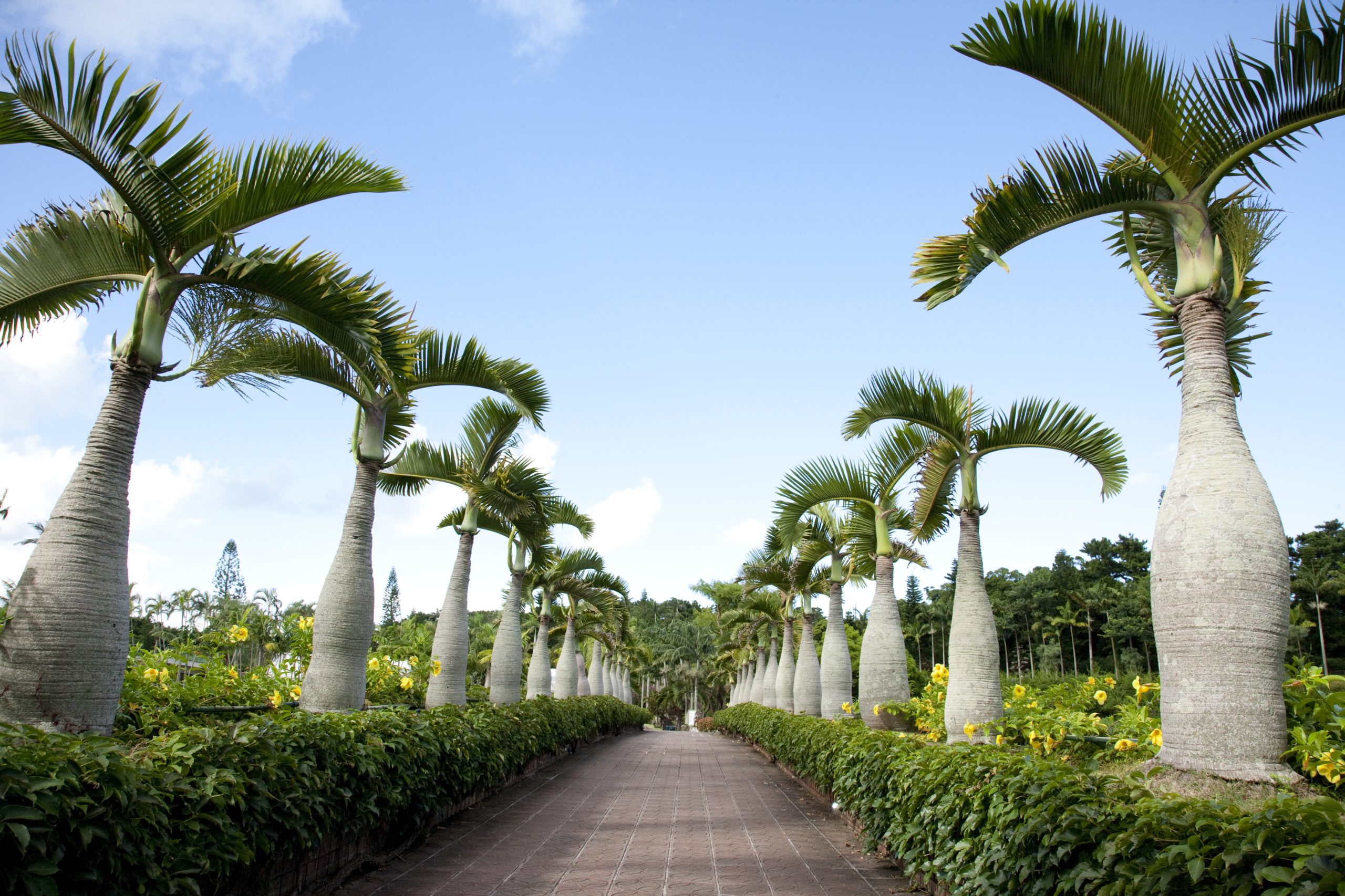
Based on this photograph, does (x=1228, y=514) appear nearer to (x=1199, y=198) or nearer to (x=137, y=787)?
(x=1199, y=198)

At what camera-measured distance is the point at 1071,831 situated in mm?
3557

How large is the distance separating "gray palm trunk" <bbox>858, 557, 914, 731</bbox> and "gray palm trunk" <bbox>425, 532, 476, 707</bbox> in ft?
18.3

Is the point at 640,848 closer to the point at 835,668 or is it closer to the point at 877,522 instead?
the point at 877,522

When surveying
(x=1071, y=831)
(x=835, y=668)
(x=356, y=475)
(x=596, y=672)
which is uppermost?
(x=356, y=475)

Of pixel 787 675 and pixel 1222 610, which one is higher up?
pixel 1222 610

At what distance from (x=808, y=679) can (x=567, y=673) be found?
6.35 meters

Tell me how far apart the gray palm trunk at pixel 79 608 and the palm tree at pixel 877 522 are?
8.48 m

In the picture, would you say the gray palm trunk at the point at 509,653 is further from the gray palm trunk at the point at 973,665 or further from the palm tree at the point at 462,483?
the gray palm trunk at the point at 973,665

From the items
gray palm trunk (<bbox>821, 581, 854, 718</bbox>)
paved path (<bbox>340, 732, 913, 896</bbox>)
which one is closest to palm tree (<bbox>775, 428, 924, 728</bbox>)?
paved path (<bbox>340, 732, 913, 896</bbox>)

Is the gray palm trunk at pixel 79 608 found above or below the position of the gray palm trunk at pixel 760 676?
above

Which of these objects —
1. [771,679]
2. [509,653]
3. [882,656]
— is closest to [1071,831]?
[882,656]

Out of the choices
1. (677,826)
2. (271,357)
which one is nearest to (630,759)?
(677,826)

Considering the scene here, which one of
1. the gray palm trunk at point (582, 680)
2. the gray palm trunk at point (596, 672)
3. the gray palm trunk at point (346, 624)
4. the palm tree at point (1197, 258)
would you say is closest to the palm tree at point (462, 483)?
the gray palm trunk at point (346, 624)

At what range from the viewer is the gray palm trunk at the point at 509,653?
47.4 feet
